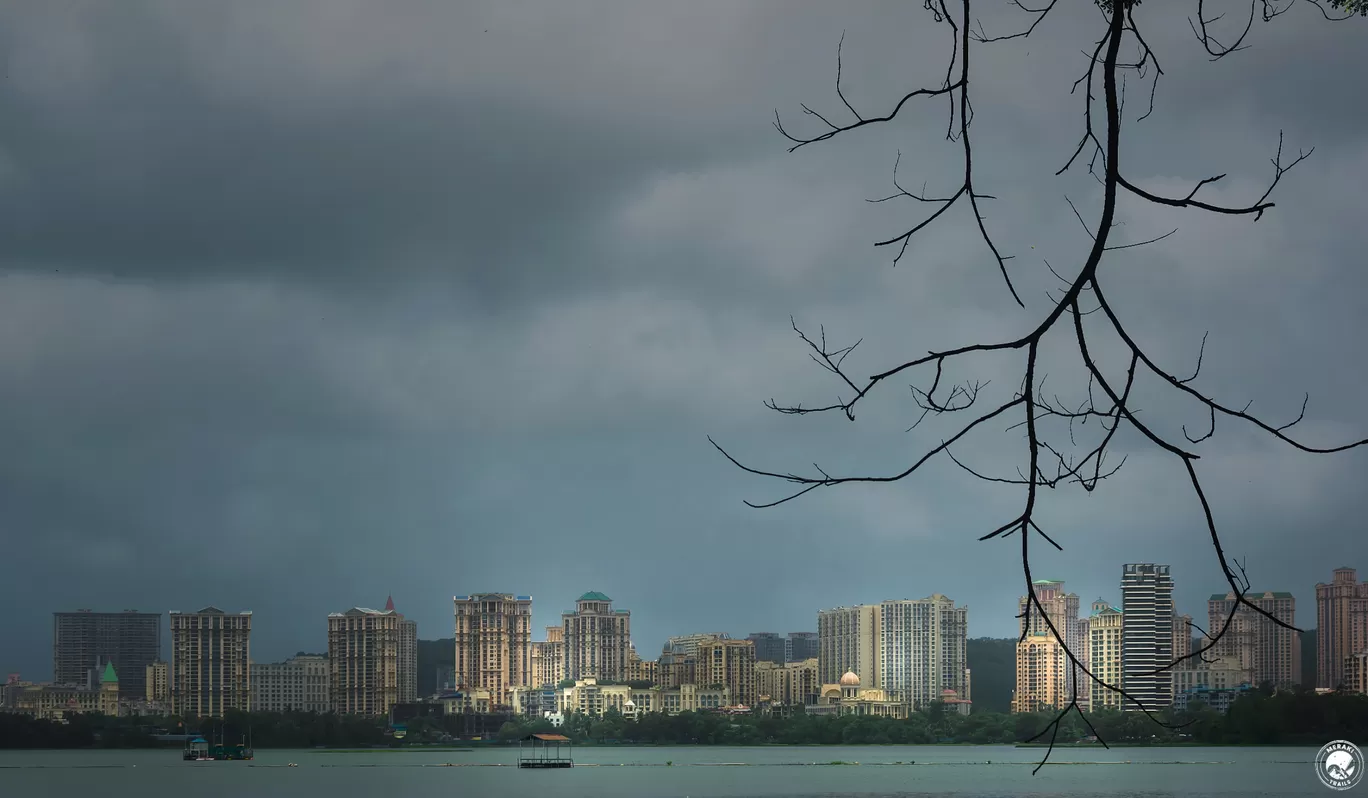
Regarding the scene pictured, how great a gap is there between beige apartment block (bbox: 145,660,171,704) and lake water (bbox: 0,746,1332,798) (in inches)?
147

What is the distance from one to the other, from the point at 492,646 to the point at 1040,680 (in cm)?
3708

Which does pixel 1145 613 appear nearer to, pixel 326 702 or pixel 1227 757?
pixel 1227 757

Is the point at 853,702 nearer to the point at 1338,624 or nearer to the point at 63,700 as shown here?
the point at 1338,624

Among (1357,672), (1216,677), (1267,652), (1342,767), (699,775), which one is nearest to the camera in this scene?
(1342,767)

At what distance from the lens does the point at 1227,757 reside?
83562 millimetres

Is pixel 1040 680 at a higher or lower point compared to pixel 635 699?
higher

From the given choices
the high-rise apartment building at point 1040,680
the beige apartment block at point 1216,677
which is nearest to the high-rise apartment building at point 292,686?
the high-rise apartment building at point 1040,680

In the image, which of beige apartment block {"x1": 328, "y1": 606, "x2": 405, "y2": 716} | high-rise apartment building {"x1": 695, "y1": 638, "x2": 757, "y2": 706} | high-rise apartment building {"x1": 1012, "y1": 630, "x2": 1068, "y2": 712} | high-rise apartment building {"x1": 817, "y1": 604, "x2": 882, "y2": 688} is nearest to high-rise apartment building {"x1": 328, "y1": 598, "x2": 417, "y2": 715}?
beige apartment block {"x1": 328, "y1": 606, "x2": 405, "y2": 716}

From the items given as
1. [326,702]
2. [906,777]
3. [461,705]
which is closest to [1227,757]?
[906,777]

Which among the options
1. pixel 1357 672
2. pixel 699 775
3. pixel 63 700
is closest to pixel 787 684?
pixel 699 775

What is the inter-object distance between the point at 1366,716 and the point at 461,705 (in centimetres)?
5632

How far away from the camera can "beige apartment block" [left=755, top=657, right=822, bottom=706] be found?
106 metres

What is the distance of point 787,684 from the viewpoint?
10744 cm

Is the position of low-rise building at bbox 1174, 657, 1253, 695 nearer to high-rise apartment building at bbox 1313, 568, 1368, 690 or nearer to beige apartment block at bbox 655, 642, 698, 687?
high-rise apartment building at bbox 1313, 568, 1368, 690
